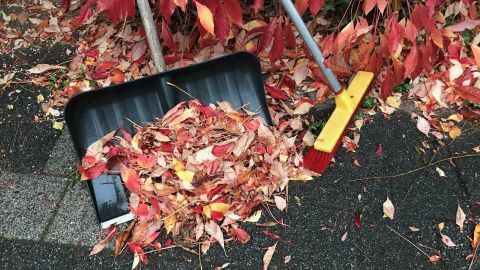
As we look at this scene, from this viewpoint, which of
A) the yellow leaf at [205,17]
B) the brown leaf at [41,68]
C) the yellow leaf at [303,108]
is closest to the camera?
→ the yellow leaf at [205,17]

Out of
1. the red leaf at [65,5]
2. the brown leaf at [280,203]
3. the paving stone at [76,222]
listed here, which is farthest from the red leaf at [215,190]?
the red leaf at [65,5]

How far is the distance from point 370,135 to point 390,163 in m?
0.18

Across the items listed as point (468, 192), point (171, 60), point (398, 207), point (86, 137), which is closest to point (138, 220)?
point (86, 137)

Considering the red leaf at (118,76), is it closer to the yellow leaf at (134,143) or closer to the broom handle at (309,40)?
the yellow leaf at (134,143)

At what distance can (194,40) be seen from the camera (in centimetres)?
259

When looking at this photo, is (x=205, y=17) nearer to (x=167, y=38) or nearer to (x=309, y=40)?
(x=309, y=40)

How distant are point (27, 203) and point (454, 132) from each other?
73.9 inches

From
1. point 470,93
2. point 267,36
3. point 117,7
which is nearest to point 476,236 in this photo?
point 470,93

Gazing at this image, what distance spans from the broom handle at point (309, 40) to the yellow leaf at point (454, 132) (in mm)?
572

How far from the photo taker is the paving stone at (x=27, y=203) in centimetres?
201

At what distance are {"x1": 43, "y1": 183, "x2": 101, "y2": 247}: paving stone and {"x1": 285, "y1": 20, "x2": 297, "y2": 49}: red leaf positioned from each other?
114cm

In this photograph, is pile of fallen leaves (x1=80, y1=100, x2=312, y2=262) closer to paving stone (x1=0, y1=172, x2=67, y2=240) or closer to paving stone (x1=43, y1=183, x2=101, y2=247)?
paving stone (x1=43, y1=183, x2=101, y2=247)

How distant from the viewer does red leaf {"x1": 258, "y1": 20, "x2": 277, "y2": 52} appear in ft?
7.57

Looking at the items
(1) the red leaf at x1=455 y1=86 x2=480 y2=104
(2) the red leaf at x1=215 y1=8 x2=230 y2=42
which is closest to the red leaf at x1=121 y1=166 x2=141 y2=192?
(2) the red leaf at x1=215 y1=8 x2=230 y2=42
